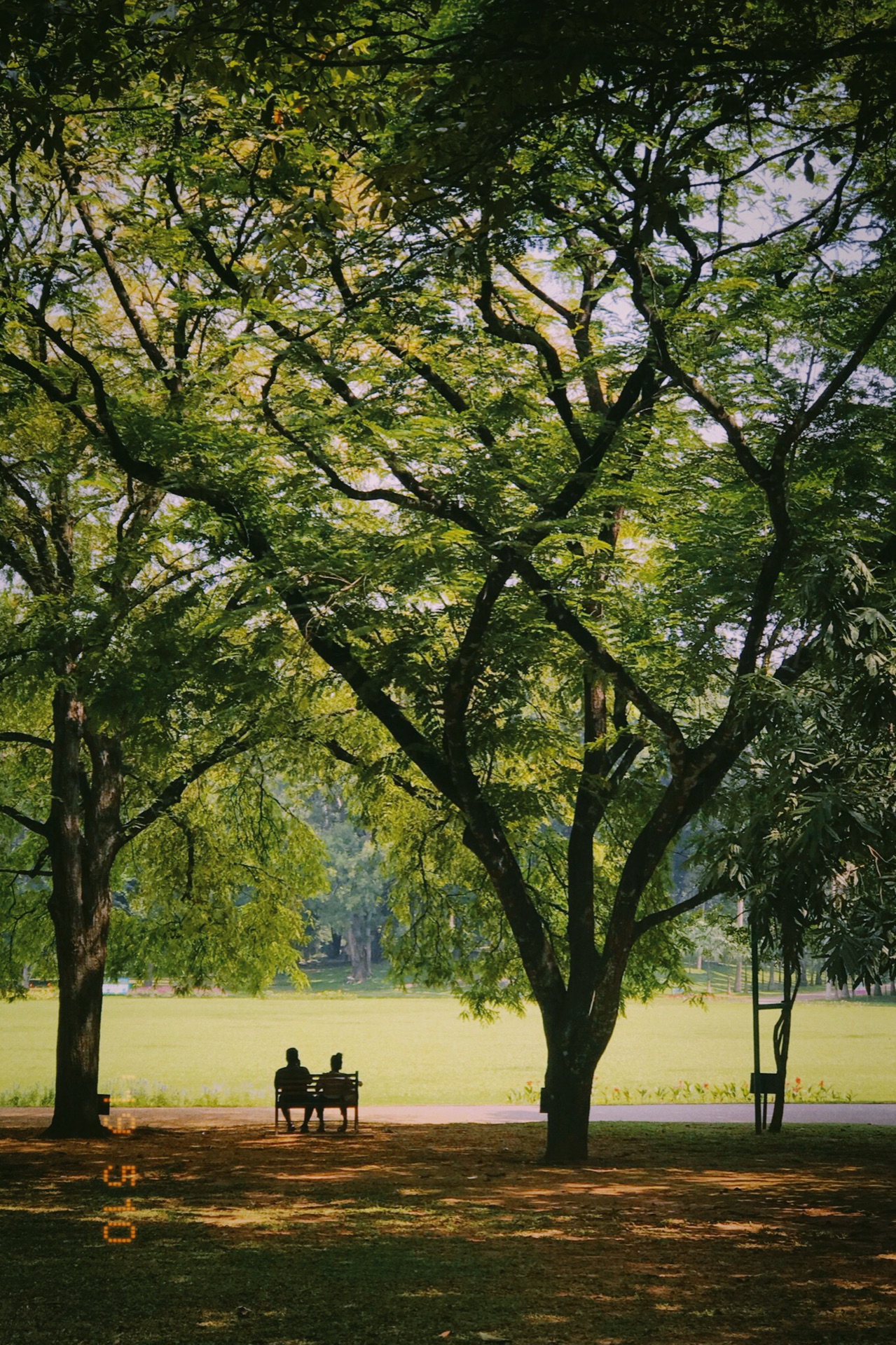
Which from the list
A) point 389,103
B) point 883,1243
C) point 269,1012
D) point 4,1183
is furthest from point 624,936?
point 269,1012

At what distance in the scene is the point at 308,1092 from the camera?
637 inches

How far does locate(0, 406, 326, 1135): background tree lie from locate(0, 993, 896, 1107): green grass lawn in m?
5.47

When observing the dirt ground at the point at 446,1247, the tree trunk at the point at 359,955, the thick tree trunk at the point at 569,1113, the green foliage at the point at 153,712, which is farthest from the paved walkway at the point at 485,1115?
the tree trunk at the point at 359,955

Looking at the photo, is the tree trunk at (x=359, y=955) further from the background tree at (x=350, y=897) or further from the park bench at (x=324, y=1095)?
the park bench at (x=324, y=1095)

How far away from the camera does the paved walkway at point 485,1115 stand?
17500 millimetres

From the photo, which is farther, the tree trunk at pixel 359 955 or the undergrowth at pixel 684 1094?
the tree trunk at pixel 359 955

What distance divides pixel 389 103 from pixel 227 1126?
1285 cm

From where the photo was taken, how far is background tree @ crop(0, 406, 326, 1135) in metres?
12.8

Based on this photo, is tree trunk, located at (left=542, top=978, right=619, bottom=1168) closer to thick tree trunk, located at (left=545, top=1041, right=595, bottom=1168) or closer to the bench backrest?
thick tree trunk, located at (left=545, top=1041, right=595, bottom=1168)

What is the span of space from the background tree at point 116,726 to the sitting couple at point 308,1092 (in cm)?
234

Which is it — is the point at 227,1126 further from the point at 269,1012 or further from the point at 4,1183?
the point at 269,1012

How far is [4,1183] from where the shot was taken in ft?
36.7

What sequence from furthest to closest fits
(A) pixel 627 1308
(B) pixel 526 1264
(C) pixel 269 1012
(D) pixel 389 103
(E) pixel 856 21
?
1. (C) pixel 269 1012
2. (D) pixel 389 103
3. (E) pixel 856 21
4. (B) pixel 526 1264
5. (A) pixel 627 1308

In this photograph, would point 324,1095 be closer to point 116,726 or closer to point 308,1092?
point 308,1092
